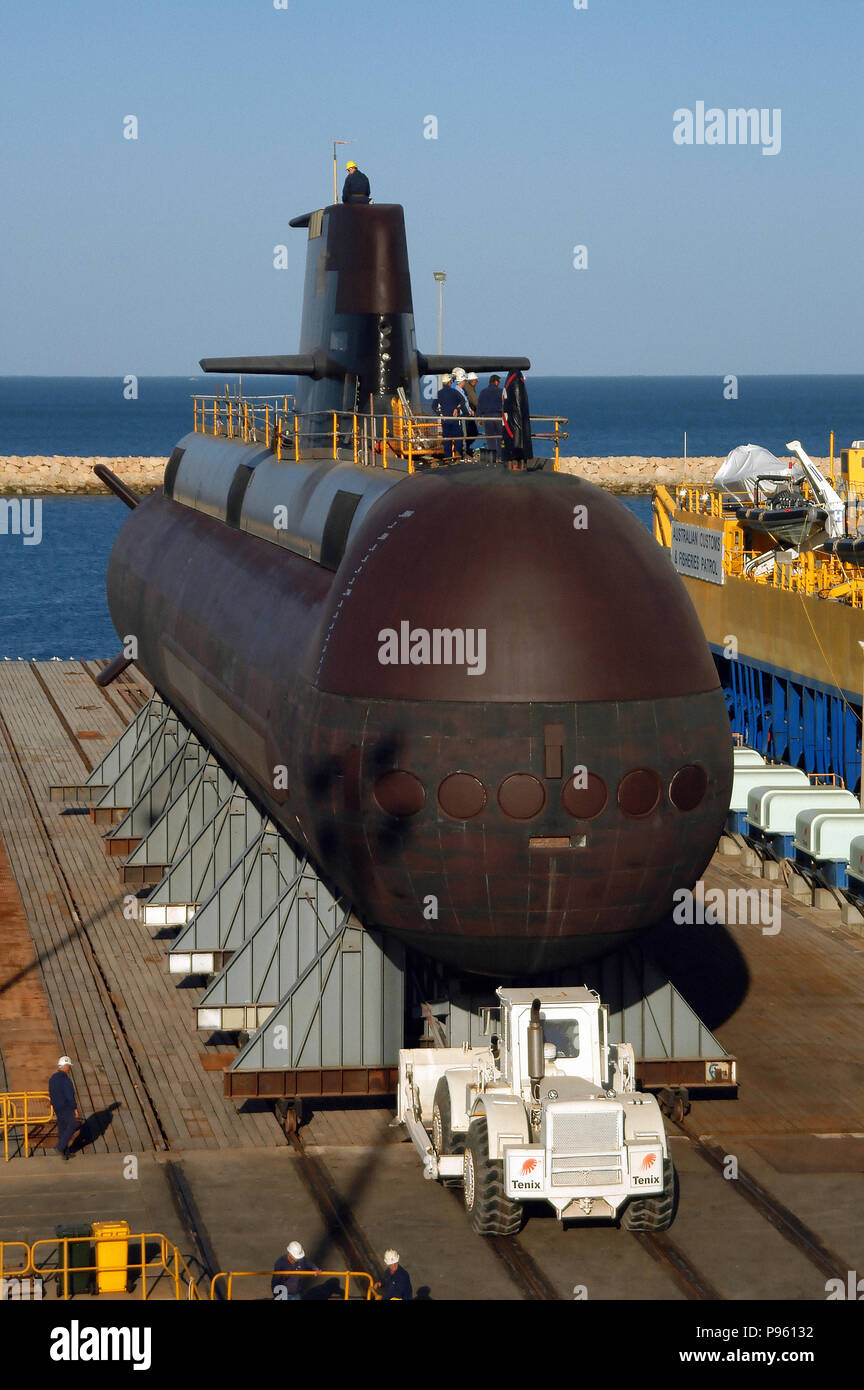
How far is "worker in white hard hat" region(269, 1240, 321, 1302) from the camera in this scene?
16922 mm

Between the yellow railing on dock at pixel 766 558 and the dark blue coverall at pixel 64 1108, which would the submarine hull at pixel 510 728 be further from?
the yellow railing on dock at pixel 766 558

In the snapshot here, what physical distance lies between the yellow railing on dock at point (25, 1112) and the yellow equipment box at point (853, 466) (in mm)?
32652

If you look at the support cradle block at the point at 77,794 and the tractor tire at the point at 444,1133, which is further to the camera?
the support cradle block at the point at 77,794

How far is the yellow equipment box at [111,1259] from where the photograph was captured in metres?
18.1

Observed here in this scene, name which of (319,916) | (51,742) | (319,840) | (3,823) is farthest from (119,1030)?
(51,742)

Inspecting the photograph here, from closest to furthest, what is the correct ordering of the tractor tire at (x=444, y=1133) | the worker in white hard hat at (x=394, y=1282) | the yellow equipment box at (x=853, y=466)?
the worker in white hard hat at (x=394, y=1282) < the tractor tire at (x=444, y=1133) < the yellow equipment box at (x=853, y=466)

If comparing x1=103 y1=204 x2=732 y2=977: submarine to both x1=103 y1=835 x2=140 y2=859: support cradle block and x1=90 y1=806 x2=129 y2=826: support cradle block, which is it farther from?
x1=90 y1=806 x2=129 y2=826: support cradle block

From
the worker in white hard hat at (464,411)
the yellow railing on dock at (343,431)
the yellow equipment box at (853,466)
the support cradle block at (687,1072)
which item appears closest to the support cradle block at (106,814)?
the yellow railing on dock at (343,431)

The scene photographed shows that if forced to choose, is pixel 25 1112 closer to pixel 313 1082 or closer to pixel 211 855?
pixel 313 1082

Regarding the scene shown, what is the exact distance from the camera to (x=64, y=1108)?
2195 cm

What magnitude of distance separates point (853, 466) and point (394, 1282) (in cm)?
3799

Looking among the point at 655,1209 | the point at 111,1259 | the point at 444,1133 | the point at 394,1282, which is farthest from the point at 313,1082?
the point at 394,1282

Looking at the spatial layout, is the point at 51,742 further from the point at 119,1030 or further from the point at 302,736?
the point at 302,736

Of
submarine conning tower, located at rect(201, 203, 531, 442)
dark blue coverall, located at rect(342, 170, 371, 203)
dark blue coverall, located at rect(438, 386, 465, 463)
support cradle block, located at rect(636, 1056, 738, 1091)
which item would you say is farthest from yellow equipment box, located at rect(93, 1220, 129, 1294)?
dark blue coverall, located at rect(342, 170, 371, 203)
